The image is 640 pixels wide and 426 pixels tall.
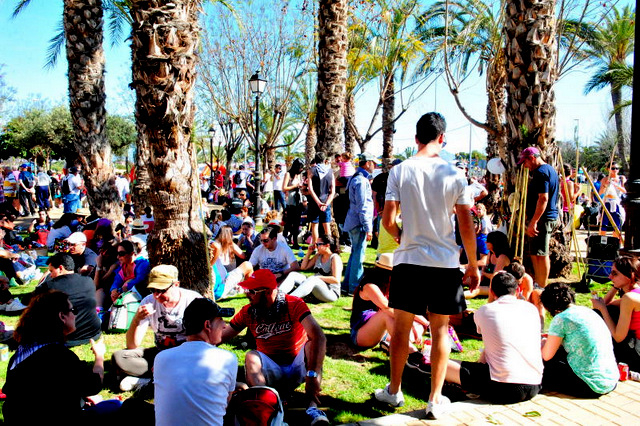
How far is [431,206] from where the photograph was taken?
11.1 feet

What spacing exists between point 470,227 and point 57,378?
2721 millimetres

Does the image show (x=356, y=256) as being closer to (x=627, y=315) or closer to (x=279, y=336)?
(x=279, y=336)

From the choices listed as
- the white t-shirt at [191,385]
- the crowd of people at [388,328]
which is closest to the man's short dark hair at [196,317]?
the crowd of people at [388,328]

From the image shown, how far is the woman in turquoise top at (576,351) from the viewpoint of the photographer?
3781 mm

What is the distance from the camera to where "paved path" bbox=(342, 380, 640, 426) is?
135 inches

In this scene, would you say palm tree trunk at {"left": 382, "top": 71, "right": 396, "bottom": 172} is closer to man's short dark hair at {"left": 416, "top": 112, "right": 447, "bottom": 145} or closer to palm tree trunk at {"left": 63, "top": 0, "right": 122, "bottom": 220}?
palm tree trunk at {"left": 63, "top": 0, "right": 122, "bottom": 220}

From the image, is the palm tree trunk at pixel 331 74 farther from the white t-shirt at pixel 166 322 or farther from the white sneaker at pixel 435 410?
the white sneaker at pixel 435 410

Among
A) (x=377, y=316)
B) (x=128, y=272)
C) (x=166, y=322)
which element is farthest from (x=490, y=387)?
(x=128, y=272)

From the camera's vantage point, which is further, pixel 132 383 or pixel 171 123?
pixel 171 123

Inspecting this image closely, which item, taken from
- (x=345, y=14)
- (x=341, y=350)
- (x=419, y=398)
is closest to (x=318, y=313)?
(x=341, y=350)

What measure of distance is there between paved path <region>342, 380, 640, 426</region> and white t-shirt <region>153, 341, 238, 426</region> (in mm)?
1180

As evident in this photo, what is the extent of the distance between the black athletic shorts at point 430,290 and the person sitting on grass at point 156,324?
6.24ft

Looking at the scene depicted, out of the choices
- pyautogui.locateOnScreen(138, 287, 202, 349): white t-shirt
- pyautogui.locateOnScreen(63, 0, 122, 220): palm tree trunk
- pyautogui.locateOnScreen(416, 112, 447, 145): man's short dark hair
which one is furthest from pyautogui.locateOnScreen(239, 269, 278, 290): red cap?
pyautogui.locateOnScreen(63, 0, 122, 220): palm tree trunk

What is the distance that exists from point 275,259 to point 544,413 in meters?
4.40
